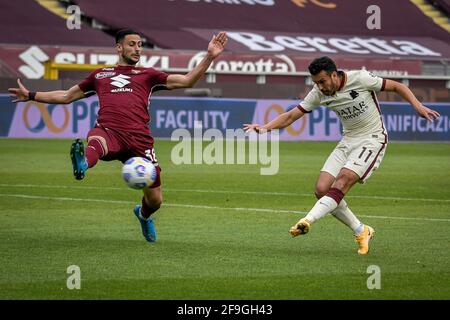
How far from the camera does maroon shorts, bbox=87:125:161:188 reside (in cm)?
1199

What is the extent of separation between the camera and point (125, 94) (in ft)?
40.3

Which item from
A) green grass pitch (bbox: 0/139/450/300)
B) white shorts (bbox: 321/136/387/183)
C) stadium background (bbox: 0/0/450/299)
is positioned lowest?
green grass pitch (bbox: 0/139/450/300)

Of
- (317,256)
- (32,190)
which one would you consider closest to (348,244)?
(317,256)

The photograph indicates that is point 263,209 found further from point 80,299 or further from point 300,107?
point 80,299

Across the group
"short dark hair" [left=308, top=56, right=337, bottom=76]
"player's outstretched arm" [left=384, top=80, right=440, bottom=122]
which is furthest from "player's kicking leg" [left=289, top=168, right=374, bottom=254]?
"short dark hair" [left=308, top=56, right=337, bottom=76]

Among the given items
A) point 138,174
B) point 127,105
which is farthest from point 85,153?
point 127,105

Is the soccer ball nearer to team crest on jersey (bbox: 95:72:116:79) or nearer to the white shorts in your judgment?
team crest on jersey (bbox: 95:72:116:79)

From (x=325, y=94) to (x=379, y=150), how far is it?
883mm

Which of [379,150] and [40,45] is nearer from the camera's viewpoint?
[379,150]

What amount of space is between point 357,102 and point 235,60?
38515 millimetres

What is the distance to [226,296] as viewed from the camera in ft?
29.6

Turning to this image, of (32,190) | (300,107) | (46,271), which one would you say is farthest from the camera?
(32,190)

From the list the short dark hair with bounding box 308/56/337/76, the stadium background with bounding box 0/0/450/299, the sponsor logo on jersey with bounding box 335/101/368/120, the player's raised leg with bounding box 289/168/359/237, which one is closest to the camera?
the player's raised leg with bounding box 289/168/359/237

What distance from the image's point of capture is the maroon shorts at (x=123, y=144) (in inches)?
472
